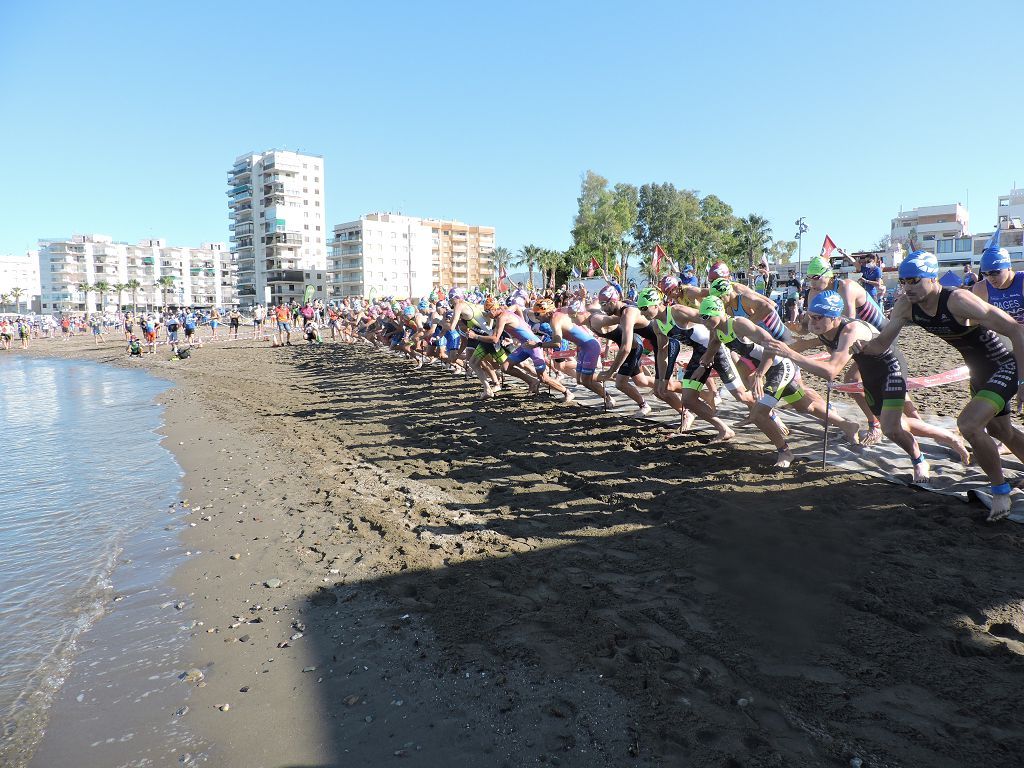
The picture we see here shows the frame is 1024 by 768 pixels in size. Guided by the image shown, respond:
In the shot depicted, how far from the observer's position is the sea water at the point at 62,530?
11.4ft

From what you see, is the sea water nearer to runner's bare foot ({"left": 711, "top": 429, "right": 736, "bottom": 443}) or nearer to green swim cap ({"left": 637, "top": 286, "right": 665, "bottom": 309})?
runner's bare foot ({"left": 711, "top": 429, "right": 736, "bottom": 443})

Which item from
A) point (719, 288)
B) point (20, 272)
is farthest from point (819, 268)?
point (20, 272)

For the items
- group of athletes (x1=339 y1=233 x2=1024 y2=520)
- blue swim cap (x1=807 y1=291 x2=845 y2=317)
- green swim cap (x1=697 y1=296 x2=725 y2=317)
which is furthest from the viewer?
green swim cap (x1=697 y1=296 x2=725 y2=317)

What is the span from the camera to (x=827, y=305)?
540cm

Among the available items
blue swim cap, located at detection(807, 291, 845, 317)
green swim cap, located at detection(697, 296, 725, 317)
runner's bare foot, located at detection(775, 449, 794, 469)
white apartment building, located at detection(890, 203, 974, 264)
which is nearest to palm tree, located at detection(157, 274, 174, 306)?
white apartment building, located at detection(890, 203, 974, 264)

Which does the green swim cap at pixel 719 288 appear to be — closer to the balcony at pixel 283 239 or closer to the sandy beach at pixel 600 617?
the sandy beach at pixel 600 617

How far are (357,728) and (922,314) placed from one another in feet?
14.6

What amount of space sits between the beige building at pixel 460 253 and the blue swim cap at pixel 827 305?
358 ft

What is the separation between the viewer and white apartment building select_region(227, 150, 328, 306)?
103625 mm

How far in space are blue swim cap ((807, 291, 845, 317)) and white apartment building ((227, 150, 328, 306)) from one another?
10467 centimetres

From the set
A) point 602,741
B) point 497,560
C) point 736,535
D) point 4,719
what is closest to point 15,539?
point 4,719

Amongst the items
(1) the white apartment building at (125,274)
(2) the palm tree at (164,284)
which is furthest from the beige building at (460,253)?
(2) the palm tree at (164,284)

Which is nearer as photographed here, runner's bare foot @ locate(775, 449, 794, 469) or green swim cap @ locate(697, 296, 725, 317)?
runner's bare foot @ locate(775, 449, 794, 469)

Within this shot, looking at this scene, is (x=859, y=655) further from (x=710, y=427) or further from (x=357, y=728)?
(x=710, y=427)
